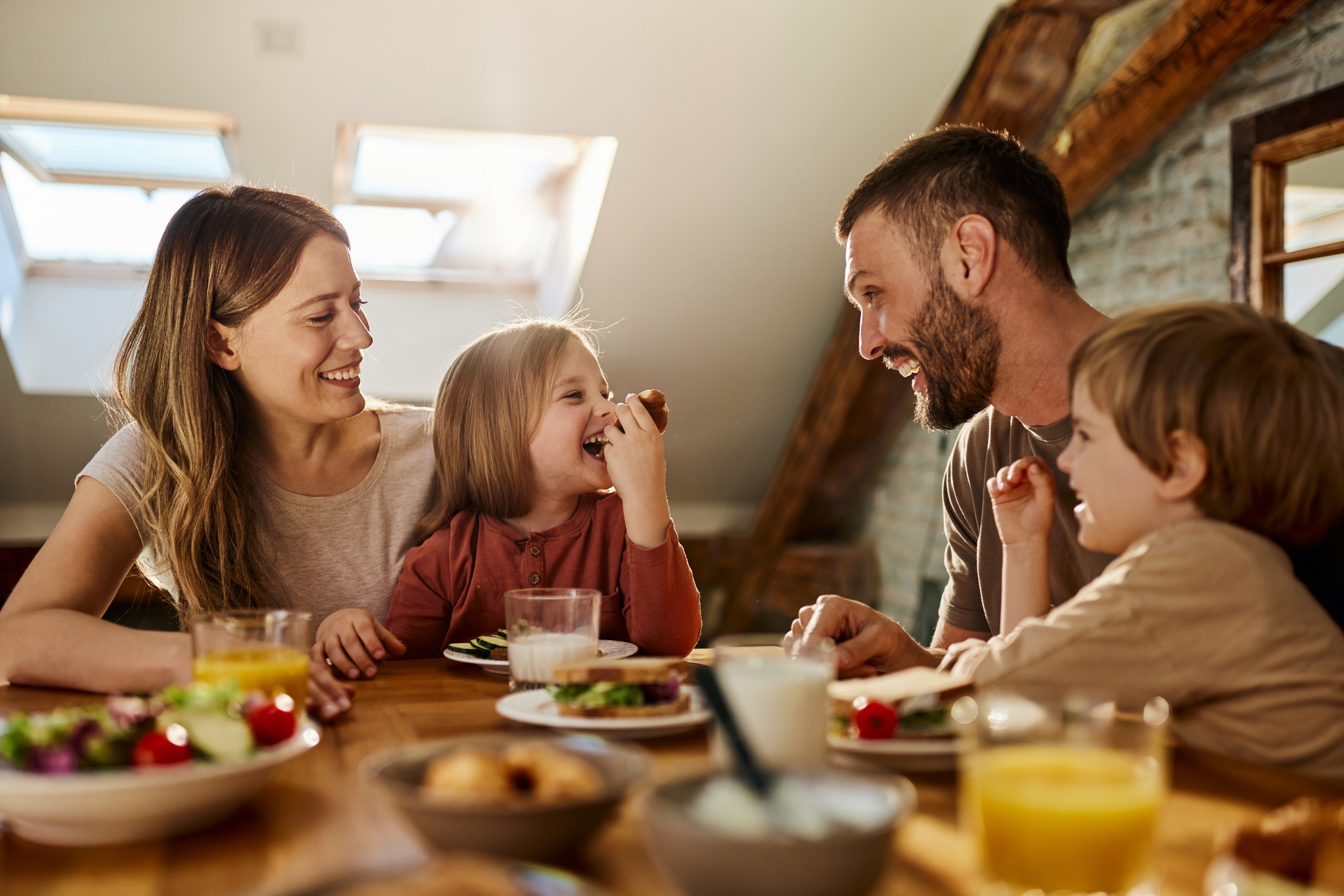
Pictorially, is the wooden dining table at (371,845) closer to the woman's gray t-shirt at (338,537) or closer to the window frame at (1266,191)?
the woman's gray t-shirt at (338,537)

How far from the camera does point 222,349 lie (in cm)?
199

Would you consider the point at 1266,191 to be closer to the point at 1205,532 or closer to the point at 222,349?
the point at 1205,532

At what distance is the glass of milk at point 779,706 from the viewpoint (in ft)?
2.84

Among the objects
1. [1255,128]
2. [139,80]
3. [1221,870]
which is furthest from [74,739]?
[1255,128]

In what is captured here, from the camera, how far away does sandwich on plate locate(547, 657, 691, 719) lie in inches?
45.1

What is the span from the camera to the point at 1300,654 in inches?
42.9

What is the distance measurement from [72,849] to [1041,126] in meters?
3.95

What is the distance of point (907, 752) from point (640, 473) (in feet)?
3.10

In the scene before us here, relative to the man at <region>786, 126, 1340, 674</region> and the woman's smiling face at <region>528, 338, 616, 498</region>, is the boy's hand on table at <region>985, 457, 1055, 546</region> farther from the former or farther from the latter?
the woman's smiling face at <region>528, 338, 616, 498</region>

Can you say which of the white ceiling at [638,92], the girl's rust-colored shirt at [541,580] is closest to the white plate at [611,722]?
the girl's rust-colored shirt at [541,580]

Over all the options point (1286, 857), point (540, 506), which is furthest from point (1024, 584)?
point (1286, 857)

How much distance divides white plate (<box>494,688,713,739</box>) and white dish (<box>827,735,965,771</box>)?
179mm

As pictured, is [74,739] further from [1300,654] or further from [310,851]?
[1300,654]

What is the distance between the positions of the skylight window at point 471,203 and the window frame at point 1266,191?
80.7 inches
